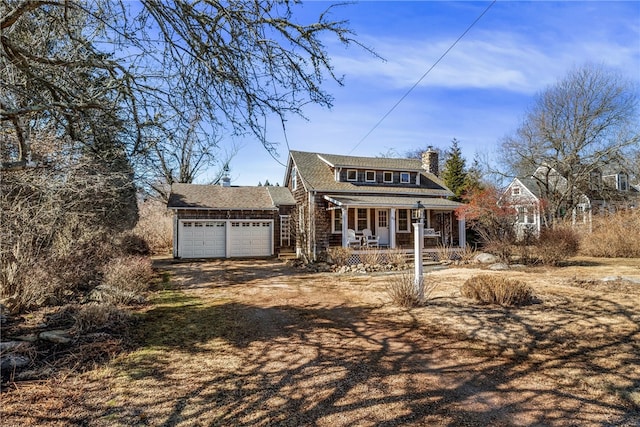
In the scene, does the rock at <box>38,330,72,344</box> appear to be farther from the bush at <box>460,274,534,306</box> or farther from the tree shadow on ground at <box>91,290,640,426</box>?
the bush at <box>460,274,534,306</box>

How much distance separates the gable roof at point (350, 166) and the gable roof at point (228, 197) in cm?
180

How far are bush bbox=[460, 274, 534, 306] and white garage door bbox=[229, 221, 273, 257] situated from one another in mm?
13896

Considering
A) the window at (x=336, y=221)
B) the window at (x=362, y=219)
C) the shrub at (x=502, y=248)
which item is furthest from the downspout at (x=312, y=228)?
the shrub at (x=502, y=248)

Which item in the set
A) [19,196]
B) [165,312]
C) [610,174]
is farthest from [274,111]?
[610,174]

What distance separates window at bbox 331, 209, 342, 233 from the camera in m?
17.8

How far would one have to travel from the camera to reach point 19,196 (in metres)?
6.74

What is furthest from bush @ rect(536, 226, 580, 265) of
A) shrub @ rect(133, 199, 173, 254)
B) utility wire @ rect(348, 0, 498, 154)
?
shrub @ rect(133, 199, 173, 254)

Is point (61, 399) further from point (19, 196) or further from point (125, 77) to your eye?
point (19, 196)

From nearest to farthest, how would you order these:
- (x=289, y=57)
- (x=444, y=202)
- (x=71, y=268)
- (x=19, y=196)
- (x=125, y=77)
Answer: (x=289, y=57) < (x=125, y=77) < (x=19, y=196) < (x=71, y=268) < (x=444, y=202)

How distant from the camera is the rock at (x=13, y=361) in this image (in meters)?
4.24

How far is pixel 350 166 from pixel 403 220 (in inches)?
168

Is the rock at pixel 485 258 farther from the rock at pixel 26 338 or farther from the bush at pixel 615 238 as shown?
the rock at pixel 26 338

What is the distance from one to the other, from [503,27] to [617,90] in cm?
1947

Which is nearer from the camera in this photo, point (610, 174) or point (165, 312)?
point (165, 312)
